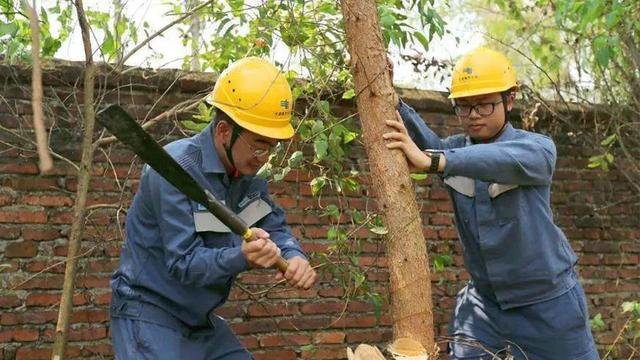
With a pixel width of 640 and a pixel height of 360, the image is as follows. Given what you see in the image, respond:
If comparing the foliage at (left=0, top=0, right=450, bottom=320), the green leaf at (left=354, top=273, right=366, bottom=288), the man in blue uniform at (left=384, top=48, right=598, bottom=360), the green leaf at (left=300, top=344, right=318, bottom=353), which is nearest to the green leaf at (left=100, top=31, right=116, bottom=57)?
the foliage at (left=0, top=0, right=450, bottom=320)

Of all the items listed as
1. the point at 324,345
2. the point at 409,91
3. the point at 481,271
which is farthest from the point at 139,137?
the point at 409,91

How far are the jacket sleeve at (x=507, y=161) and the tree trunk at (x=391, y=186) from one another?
0.27 metres

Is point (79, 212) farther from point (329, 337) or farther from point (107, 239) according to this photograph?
point (329, 337)

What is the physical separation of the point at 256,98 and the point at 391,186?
0.62 metres

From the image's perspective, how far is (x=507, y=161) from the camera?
351cm

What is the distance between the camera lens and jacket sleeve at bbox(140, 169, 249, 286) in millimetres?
3043

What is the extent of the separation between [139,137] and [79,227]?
117 centimetres

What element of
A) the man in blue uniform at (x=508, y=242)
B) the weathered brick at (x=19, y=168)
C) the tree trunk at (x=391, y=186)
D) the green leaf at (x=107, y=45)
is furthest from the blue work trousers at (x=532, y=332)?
the weathered brick at (x=19, y=168)

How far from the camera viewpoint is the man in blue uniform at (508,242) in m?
3.73

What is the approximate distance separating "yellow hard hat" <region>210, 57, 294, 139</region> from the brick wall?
99 cm

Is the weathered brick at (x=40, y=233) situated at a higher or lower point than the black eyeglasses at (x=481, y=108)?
lower

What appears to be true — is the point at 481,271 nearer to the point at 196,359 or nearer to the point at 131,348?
the point at 196,359

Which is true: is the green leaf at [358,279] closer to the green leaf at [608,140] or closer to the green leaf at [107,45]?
the green leaf at [107,45]

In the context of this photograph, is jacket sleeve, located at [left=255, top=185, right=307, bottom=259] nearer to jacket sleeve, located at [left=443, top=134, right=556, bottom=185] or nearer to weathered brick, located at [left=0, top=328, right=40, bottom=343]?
jacket sleeve, located at [left=443, top=134, right=556, bottom=185]
